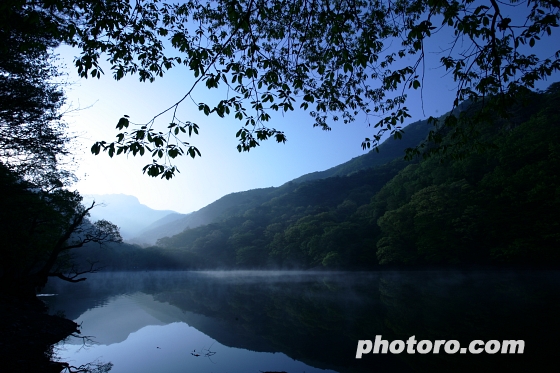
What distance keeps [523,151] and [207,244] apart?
83.7 metres

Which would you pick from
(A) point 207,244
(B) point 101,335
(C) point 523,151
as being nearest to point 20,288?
(B) point 101,335

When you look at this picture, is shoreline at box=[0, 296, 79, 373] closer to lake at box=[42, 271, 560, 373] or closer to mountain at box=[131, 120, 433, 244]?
lake at box=[42, 271, 560, 373]

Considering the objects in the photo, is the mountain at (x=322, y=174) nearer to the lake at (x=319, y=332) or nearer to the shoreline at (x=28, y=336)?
the lake at (x=319, y=332)

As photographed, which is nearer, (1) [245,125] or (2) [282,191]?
(1) [245,125]

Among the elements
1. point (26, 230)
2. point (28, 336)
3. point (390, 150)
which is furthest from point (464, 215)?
point (390, 150)

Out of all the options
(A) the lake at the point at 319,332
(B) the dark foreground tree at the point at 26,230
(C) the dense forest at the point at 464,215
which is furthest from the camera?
(C) the dense forest at the point at 464,215

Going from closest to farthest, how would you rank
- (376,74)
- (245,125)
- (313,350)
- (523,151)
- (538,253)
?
1. (245,125)
2. (376,74)
3. (313,350)
4. (538,253)
5. (523,151)

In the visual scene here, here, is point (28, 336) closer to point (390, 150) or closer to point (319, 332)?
point (319, 332)

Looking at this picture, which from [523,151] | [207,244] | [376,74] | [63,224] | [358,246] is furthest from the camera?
[207,244]

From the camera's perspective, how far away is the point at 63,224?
73.5ft

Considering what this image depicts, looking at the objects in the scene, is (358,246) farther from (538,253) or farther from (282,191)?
(282,191)

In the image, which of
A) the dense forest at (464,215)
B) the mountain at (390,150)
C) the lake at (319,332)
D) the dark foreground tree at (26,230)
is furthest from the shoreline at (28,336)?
the mountain at (390,150)

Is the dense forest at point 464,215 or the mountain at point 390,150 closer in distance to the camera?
the dense forest at point 464,215

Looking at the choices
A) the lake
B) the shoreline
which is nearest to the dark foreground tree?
the shoreline
